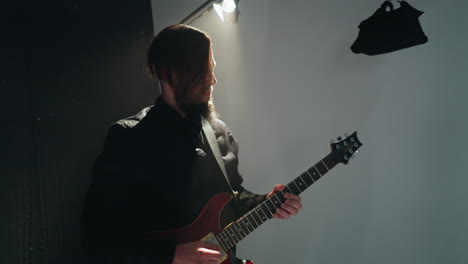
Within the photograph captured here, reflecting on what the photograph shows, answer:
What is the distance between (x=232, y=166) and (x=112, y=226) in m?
0.57

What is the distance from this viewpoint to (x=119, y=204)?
A: 92cm

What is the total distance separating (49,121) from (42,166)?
0.16m

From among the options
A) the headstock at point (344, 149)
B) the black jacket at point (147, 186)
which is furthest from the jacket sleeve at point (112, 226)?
the headstock at point (344, 149)

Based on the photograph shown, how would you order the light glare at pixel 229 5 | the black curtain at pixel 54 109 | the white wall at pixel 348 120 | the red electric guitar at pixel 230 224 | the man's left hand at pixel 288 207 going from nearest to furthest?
the black curtain at pixel 54 109 < the red electric guitar at pixel 230 224 < the man's left hand at pixel 288 207 < the light glare at pixel 229 5 < the white wall at pixel 348 120

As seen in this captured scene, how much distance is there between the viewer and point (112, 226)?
0.90 metres

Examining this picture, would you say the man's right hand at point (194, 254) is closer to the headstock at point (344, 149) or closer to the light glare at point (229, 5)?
the headstock at point (344, 149)

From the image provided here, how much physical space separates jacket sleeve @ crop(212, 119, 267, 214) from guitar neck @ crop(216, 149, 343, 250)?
0.26 ft

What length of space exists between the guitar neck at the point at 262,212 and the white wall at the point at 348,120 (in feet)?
1.56

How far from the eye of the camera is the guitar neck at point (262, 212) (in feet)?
3.40

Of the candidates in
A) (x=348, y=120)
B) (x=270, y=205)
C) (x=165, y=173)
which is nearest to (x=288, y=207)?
(x=270, y=205)

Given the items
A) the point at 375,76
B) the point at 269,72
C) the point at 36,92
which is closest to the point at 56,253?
the point at 36,92

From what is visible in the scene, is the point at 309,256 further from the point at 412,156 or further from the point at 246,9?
the point at 246,9

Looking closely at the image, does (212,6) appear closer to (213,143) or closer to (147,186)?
(213,143)

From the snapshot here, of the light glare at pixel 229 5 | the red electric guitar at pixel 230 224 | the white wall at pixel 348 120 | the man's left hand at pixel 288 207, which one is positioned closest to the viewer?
the red electric guitar at pixel 230 224
